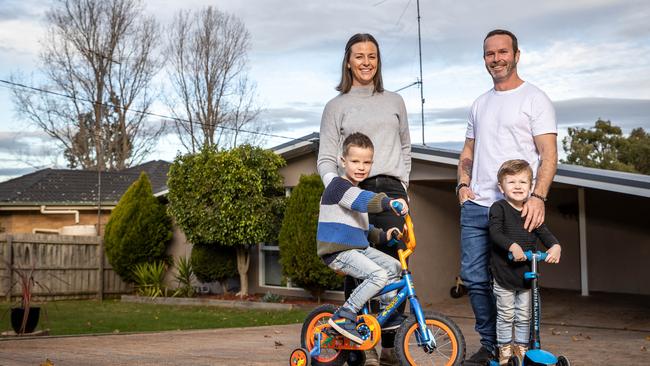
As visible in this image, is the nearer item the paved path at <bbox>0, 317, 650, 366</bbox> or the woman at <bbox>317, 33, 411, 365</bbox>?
the woman at <bbox>317, 33, 411, 365</bbox>

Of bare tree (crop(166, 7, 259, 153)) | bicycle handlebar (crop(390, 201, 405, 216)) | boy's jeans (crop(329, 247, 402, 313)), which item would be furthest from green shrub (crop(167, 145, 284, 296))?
bare tree (crop(166, 7, 259, 153))

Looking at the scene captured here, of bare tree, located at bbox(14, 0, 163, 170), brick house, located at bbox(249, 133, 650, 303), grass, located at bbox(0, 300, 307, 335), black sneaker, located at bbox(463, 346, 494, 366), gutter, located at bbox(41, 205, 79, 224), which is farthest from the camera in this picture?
bare tree, located at bbox(14, 0, 163, 170)

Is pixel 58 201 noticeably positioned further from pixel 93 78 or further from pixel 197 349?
pixel 197 349

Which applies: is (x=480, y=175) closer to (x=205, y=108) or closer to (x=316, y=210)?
(x=316, y=210)

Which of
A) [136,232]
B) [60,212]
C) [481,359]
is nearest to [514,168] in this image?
[481,359]

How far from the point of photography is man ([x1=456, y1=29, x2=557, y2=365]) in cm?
426

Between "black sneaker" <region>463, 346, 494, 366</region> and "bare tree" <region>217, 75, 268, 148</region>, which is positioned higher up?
"bare tree" <region>217, 75, 268, 148</region>

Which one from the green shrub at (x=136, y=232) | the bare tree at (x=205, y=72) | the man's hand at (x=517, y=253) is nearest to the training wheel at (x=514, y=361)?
the man's hand at (x=517, y=253)

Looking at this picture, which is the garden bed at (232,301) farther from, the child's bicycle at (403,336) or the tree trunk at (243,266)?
the child's bicycle at (403,336)

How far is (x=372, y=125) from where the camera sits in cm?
455

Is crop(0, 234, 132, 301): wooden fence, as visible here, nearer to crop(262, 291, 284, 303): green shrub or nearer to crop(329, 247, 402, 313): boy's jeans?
crop(262, 291, 284, 303): green shrub

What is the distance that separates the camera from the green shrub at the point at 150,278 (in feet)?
51.7

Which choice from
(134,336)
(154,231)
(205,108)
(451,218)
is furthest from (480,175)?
(205,108)

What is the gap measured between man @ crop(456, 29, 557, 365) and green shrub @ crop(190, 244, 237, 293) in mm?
10818
